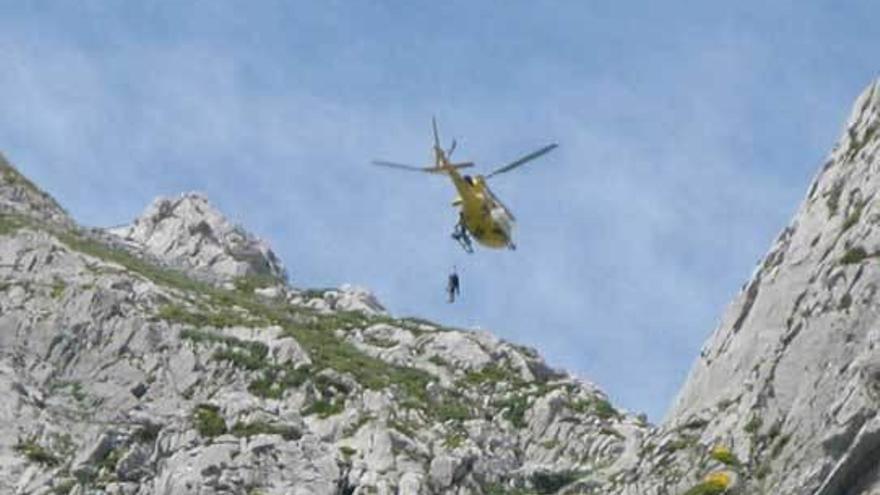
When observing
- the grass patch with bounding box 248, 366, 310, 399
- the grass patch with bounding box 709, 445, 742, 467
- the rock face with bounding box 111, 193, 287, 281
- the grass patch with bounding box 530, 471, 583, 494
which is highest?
the rock face with bounding box 111, 193, 287, 281

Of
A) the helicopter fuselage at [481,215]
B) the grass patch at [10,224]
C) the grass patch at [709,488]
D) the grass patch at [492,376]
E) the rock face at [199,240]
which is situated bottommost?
the grass patch at [709,488]

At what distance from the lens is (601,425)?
90.3m

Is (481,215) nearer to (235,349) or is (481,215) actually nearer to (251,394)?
(251,394)

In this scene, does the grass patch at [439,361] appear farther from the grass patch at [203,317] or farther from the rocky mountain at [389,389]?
the grass patch at [203,317]

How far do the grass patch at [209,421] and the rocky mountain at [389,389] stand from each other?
99mm

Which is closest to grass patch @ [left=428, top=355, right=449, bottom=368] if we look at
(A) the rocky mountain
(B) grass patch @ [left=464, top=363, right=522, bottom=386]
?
(A) the rocky mountain

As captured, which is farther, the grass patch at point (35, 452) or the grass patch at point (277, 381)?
the grass patch at point (277, 381)

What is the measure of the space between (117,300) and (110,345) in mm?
4182

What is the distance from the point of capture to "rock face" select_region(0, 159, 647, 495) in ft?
256

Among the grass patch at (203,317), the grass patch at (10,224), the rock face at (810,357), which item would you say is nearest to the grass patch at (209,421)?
the rock face at (810,357)

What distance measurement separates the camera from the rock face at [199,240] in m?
131

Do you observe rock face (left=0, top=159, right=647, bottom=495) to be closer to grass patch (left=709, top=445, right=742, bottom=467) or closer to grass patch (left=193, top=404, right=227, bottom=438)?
grass patch (left=193, top=404, right=227, bottom=438)

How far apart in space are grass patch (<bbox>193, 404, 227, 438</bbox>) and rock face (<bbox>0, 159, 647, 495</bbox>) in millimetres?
79

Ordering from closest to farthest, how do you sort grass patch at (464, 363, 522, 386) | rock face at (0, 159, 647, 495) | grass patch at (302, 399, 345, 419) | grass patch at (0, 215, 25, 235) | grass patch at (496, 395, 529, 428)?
rock face at (0, 159, 647, 495) → grass patch at (302, 399, 345, 419) → grass patch at (496, 395, 529, 428) → grass patch at (464, 363, 522, 386) → grass patch at (0, 215, 25, 235)
